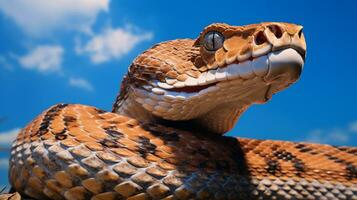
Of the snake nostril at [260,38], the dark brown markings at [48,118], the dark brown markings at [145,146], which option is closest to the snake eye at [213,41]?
the snake nostril at [260,38]

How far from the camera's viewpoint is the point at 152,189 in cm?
384

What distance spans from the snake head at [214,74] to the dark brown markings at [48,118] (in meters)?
0.80

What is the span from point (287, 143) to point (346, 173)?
74 centimetres

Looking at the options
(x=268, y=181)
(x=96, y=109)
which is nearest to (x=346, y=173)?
(x=268, y=181)

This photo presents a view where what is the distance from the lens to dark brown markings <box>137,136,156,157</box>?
403 cm

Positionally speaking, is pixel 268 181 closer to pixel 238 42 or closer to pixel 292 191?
pixel 292 191

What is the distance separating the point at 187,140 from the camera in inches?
176

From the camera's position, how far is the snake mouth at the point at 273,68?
3.51 meters

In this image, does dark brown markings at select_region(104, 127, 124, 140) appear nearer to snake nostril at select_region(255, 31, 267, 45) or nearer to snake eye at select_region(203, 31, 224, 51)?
snake eye at select_region(203, 31, 224, 51)

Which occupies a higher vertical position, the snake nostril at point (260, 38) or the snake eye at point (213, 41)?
the snake eye at point (213, 41)

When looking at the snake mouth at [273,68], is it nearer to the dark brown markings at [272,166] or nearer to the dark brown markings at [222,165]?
the dark brown markings at [222,165]

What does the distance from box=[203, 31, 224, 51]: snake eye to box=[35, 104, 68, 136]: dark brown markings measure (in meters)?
1.67

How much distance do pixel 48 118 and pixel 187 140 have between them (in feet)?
4.61

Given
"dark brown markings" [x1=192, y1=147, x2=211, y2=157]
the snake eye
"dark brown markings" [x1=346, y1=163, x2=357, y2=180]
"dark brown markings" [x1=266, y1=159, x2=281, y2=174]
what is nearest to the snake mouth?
the snake eye
